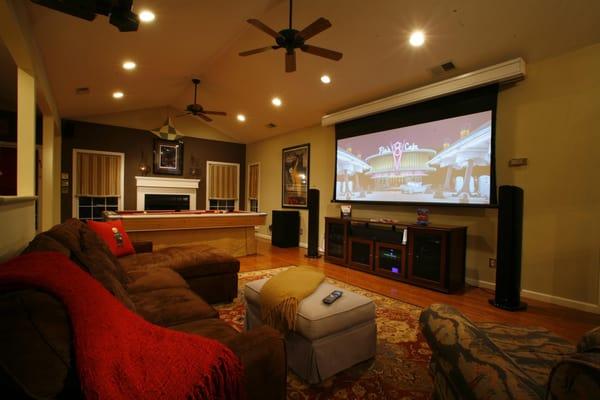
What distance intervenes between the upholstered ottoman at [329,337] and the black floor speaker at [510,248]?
1.95 metres

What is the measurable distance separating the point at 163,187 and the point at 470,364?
7365 millimetres

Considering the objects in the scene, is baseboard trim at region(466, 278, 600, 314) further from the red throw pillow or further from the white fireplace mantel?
the white fireplace mantel

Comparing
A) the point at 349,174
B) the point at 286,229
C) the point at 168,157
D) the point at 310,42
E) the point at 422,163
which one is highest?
the point at 310,42

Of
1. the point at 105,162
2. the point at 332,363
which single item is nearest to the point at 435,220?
the point at 332,363

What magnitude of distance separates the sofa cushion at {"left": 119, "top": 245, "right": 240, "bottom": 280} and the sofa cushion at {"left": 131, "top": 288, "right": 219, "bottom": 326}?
0.78 metres

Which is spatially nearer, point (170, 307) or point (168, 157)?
→ point (170, 307)

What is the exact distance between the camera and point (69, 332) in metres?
0.72

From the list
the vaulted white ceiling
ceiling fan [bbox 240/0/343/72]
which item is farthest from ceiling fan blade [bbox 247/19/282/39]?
the vaulted white ceiling

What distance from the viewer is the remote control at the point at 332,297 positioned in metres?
1.91

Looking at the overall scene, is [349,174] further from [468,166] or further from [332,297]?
[332,297]

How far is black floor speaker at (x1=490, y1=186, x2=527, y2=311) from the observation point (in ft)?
9.99

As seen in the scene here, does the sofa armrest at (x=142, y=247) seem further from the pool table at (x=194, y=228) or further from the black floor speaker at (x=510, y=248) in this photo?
the black floor speaker at (x=510, y=248)

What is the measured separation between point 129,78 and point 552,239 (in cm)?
618

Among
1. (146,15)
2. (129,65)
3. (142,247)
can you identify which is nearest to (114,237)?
(142,247)
